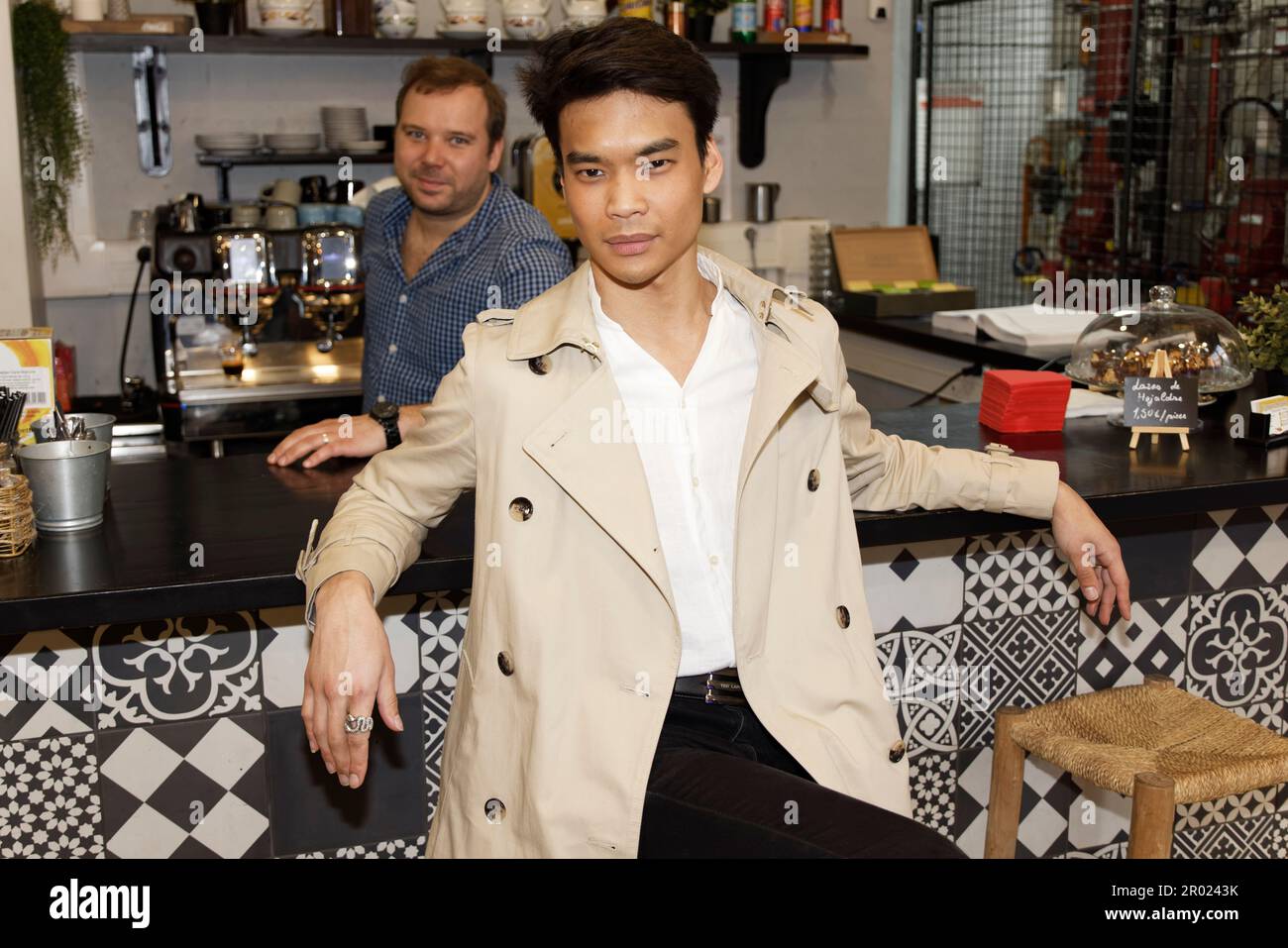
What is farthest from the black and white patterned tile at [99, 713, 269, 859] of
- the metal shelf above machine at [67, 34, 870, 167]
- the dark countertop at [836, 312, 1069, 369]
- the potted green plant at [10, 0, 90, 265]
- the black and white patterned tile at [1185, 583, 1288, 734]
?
the potted green plant at [10, 0, 90, 265]

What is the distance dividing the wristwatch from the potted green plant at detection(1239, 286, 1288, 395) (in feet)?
5.64

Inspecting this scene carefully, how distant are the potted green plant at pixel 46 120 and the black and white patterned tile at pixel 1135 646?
3.50m

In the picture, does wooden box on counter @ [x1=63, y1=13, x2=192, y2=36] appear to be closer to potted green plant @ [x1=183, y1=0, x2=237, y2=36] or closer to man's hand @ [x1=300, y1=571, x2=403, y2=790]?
potted green plant @ [x1=183, y1=0, x2=237, y2=36]

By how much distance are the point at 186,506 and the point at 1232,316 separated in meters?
3.86

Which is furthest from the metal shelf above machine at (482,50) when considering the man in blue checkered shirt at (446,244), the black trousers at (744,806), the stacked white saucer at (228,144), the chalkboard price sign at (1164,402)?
the black trousers at (744,806)

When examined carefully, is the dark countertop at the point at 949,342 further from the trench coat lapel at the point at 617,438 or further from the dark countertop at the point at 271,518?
the trench coat lapel at the point at 617,438

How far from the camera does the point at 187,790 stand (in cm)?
210

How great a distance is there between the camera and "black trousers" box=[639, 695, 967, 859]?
151 centimetres

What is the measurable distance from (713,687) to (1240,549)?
4.62 feet

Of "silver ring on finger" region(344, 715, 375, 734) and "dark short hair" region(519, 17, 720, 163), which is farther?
"dark short hair" region(519, 17, 720, 163)

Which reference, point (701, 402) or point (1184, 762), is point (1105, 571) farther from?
point (701, 402)

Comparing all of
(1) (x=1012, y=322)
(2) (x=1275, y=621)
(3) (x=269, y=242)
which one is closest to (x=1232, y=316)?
(1) (x=1012, y=322)

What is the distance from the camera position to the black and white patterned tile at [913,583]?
94.4 inches

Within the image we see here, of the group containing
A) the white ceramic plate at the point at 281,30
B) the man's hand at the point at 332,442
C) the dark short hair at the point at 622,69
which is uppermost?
the white ceramic plate at the point at 281,30
